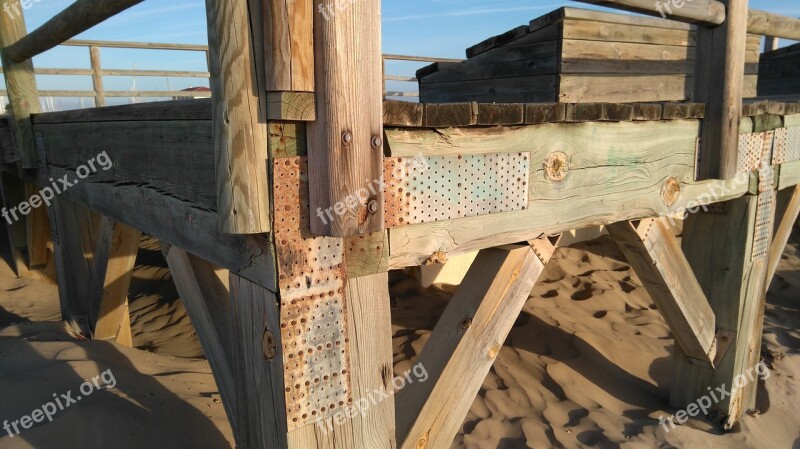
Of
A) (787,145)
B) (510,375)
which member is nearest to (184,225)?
(510,375)

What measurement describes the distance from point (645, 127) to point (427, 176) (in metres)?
1.20

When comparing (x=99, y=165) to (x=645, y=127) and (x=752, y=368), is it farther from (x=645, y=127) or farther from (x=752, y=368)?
(x=752, y=368)

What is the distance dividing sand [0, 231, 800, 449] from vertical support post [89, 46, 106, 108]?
5.43 m

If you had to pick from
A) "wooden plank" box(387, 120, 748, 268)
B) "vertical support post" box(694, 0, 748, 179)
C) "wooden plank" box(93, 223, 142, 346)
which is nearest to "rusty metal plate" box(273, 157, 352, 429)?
"wooden plank" box(387, 120, 748, 268)

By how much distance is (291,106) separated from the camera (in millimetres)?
1352

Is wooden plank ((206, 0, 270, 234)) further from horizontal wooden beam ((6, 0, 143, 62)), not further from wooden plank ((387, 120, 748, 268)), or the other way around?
horizontal wooden beam ((6, 0, 143, 62))

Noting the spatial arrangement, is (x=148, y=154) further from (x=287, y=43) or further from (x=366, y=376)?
(x=366, y=376)

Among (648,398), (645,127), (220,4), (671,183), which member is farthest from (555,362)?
(220,4)

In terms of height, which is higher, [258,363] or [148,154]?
[148,154]

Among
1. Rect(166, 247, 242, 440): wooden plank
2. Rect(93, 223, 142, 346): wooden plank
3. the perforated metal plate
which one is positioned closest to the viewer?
Rect(166, 247, 242, 440): wooden plank

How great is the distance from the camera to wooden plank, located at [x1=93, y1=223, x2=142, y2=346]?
3379 mm

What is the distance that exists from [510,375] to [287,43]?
309 centimetres

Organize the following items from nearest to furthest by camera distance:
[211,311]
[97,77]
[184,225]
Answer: [184,225] < [211,311] < [97,77]

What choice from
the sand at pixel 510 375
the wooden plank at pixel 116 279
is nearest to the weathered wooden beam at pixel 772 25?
the sand at pixel 510 375
